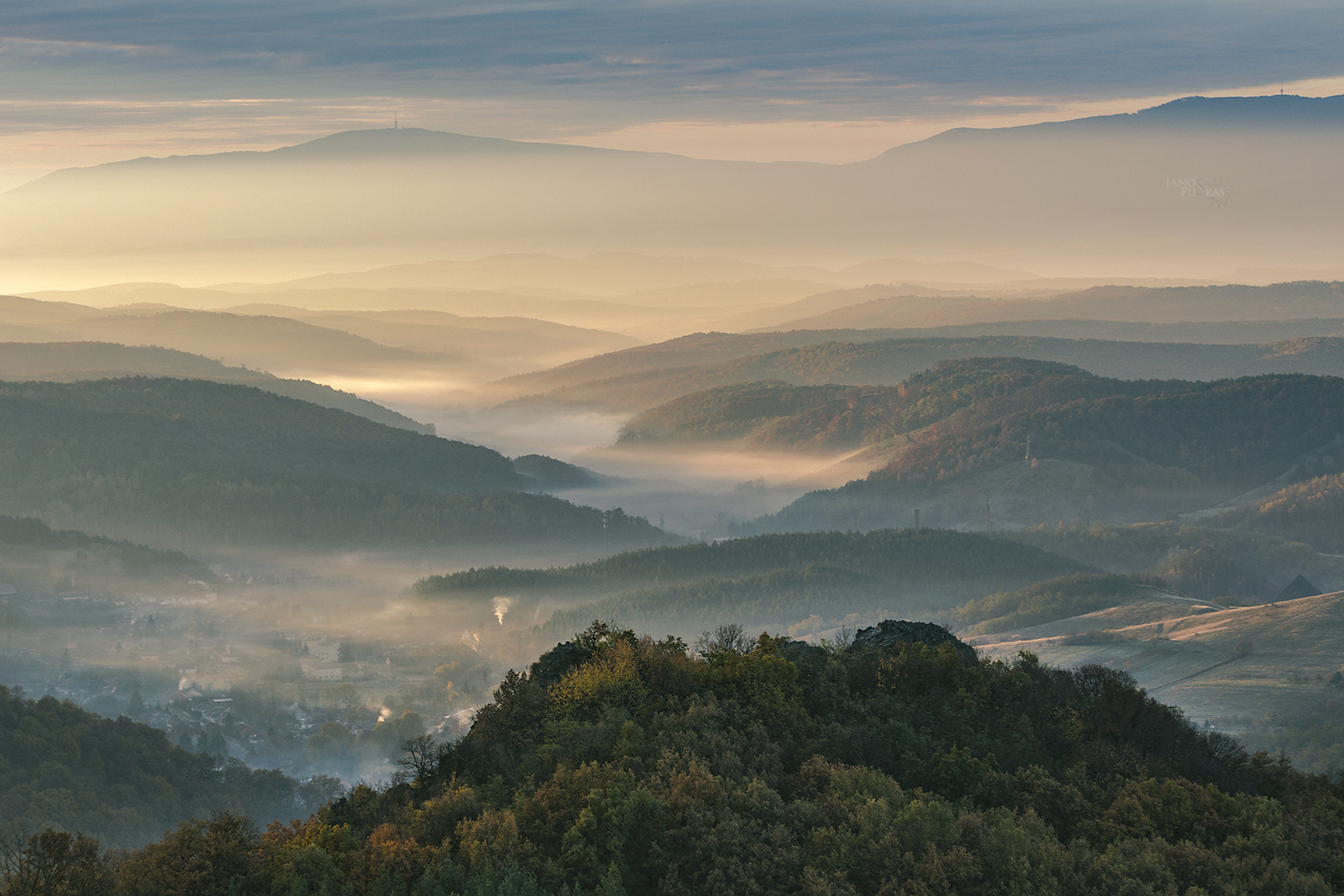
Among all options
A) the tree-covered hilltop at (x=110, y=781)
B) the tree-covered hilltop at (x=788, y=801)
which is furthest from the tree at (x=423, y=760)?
the tree-covered hilltop at (x=110, y=781)

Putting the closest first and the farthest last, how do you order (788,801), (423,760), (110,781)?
1. (788,801)
2. (423,760)
3. (110,781)

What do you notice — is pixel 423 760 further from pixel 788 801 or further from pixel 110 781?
pixel 110 781

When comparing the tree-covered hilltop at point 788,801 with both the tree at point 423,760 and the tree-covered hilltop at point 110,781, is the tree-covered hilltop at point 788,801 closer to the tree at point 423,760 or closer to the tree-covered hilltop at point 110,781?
the tree at point 423,760

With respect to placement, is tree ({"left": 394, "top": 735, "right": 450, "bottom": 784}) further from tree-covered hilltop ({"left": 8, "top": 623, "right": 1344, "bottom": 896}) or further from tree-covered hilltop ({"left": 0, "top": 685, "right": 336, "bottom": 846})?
tree-covered hilltop ({"left": 0, "top": 685, "right": 336, "bottom": 846})

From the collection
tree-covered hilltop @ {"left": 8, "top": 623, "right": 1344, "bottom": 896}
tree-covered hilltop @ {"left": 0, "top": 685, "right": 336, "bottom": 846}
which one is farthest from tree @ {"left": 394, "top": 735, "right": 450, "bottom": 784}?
tree-covered hilltop @ {"left": 0, "top": 685, "right": 336, "bottom": 846}

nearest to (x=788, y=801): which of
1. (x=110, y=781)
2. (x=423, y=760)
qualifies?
(x=423, y=760)

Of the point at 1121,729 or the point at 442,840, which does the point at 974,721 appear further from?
the point at 442,840
